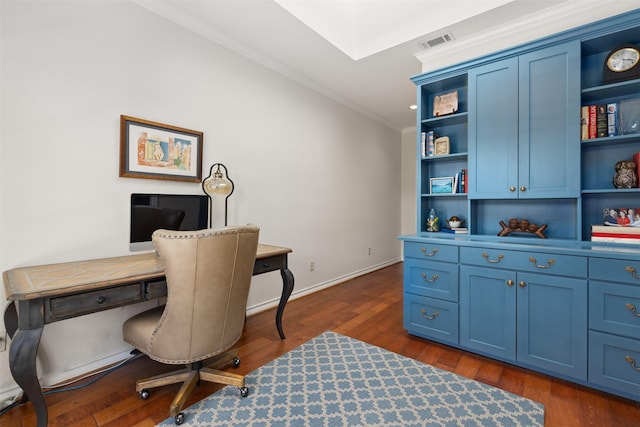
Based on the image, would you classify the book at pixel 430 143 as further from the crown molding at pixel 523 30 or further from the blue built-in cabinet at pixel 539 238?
the crown molding at pixel 523 30

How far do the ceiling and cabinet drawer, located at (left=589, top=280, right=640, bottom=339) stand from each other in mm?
1945

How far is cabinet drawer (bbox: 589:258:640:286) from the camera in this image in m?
1.64

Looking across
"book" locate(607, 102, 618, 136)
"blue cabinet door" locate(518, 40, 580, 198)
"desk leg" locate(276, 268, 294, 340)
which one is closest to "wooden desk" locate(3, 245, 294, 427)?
"desk leg" locate(276, 268, 294, 340)

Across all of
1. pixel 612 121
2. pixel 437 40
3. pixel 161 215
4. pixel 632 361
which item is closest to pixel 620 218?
pixel 612 121

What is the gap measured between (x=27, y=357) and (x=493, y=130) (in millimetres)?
3208

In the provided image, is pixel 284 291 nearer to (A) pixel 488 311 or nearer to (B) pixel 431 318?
(B) pixel 431 318

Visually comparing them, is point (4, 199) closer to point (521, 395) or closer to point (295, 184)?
point (295, 184)

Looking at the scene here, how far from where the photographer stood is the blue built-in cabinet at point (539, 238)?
175cm

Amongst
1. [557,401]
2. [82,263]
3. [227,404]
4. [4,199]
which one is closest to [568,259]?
[557,401]

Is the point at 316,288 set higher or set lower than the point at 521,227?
lower

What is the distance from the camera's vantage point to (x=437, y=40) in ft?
8.74

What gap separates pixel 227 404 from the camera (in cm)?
165

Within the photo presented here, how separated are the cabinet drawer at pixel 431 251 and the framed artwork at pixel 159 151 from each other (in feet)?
6.32

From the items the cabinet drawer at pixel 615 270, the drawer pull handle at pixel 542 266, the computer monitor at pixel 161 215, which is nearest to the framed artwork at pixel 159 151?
the computer monitor at pixel 161 215
